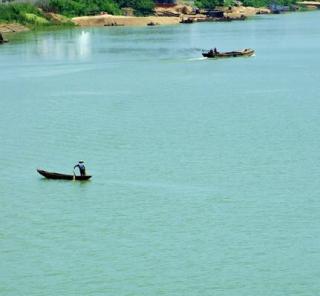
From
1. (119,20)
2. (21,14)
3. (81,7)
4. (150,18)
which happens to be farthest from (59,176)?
(150,18)

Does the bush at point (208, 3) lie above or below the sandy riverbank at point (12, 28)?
below

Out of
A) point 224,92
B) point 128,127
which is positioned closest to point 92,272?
point 128,127

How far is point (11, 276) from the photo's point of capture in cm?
2245

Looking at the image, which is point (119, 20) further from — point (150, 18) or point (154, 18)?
point (154, 18)

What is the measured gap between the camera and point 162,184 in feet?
96.1

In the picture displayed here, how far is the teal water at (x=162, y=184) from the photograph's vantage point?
73.6 ft

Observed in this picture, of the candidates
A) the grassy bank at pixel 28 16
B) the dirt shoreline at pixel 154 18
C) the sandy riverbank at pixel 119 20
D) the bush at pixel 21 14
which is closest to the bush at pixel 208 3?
the dirt shoreline at pixel 154 18

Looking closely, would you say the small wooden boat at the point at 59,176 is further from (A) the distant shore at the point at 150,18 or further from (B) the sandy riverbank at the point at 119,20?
(B) the sandy riverbank at the point at 119,20

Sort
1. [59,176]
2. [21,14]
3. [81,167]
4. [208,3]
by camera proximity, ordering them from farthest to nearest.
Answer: [208,3] < [21,14] < [59,176] < [81,167]

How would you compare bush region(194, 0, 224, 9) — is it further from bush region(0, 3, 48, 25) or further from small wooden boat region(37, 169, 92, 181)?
small wooden boat region(37, 169, 92, 181)

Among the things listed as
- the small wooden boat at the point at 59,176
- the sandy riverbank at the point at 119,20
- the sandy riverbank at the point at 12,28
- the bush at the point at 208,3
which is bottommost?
the bush at the point at 208,3

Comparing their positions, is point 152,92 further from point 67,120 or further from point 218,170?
point 218,170

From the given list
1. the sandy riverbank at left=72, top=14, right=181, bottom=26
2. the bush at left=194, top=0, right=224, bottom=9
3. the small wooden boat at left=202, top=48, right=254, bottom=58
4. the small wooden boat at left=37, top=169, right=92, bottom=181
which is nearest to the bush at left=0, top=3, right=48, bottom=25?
the sandy riverbank at left=72, top=14, right=181, bottom=26

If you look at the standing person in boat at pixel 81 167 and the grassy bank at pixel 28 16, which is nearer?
the standing person in boat at pixel 81 167
